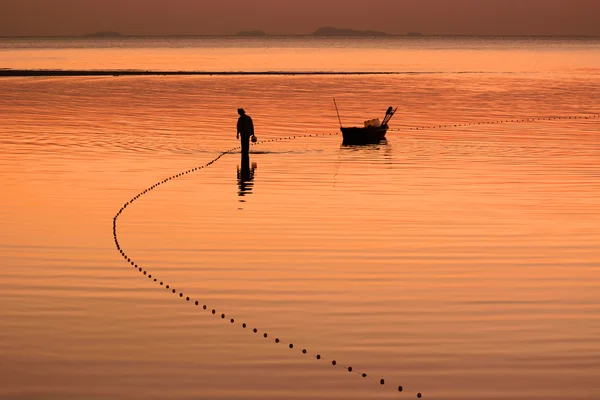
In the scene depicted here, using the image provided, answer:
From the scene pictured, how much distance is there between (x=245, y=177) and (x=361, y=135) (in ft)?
30.4

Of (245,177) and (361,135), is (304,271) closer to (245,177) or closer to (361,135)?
(245,177)

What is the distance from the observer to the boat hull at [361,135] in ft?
117

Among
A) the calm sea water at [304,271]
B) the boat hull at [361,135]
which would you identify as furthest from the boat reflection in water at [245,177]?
the boat hull at [361,135]

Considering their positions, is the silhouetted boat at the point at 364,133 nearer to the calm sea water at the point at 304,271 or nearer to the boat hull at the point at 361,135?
the boat hull at the point at 361,135

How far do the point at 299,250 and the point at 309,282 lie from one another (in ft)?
7.54

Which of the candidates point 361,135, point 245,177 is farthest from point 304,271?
point 361,135

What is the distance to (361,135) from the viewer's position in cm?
3578

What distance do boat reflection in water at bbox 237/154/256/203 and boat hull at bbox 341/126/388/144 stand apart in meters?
5.17

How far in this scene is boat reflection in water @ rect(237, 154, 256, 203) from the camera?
24.2 meters

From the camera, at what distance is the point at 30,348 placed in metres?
11.9

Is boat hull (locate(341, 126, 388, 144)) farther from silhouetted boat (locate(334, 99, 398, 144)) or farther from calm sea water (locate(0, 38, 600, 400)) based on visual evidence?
calm sea water (locate(0, 38, 600, 400))

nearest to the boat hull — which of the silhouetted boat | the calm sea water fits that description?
the silhouetted boat

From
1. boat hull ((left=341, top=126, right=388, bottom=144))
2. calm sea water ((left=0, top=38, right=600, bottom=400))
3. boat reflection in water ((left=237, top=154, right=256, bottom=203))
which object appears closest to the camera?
calm sea water ((left=0, top=38, right=600, bottom=400))

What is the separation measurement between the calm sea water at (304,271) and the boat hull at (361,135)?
0.63 meters
